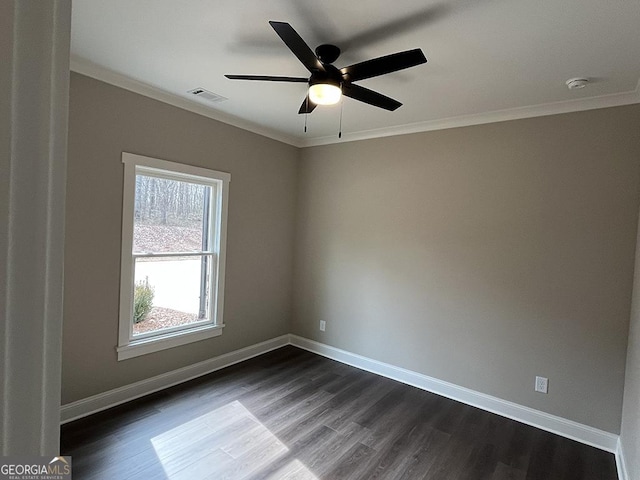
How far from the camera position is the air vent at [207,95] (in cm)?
302

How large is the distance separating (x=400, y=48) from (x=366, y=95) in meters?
0.34

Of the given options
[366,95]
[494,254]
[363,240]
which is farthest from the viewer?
[363,240]

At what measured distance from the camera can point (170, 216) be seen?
10.9 ft

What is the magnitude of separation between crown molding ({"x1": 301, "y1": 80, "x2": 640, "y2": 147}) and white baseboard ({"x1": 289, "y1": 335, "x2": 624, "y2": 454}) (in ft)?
8.25

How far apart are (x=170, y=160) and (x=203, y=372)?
7.06 ft

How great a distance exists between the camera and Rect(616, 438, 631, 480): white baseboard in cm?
227

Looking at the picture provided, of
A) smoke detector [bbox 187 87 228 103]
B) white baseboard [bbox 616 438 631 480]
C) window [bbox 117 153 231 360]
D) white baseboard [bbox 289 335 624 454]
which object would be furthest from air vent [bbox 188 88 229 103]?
white baseboard [bbox 616 438 631 480]

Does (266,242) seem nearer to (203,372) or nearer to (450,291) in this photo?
(203,372)

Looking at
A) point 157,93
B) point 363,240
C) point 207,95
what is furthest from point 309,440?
point 157,93

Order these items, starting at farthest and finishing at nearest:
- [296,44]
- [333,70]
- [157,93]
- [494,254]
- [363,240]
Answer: [363,240] → [494,254] → [157,93] → [333,70] → [296,44]

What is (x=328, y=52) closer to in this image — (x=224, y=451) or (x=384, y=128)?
(x=384, y=128)

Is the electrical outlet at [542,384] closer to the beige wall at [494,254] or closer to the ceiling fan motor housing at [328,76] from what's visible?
the beige wall at [494,254]

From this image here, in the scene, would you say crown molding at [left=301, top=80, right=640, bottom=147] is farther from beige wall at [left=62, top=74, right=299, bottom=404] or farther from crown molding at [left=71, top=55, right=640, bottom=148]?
beige wall at [left=62, top=74, right=299, bottom=404]

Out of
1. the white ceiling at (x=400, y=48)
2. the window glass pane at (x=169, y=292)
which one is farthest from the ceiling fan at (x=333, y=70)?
the window glass pane at (x=169, y=292)
